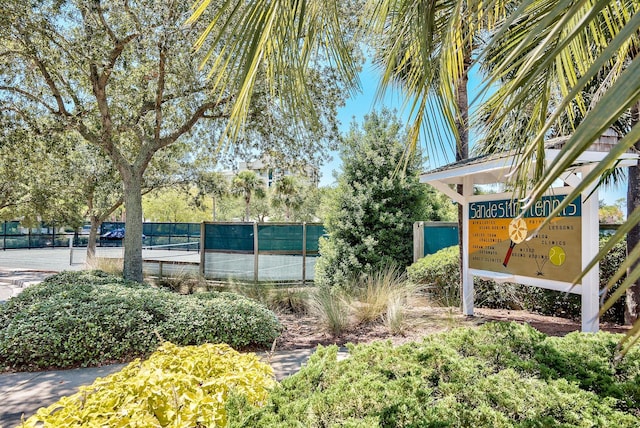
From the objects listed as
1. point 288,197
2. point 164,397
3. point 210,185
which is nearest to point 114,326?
point 164,397

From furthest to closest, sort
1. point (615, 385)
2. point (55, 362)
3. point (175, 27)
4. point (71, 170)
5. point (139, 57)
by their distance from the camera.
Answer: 1. point (71, 170)
2. point (139, 57)
3. point (175, 27)
4. point (55, 362)
5. point (615, 385)

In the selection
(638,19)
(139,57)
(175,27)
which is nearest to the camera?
(638,19)

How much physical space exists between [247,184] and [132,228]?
25117 millimetres

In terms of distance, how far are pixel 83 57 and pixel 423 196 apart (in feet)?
25.5

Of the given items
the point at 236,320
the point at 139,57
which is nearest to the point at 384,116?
the point at 139,57

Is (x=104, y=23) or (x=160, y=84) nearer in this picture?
(x=104, y=23)

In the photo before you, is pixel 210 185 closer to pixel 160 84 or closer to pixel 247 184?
pixel 160 84

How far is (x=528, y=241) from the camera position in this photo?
560 centimetres

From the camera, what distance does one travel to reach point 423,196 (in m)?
9.71

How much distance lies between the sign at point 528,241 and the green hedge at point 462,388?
5.52ft

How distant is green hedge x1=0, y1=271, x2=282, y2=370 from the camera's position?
4746 mm

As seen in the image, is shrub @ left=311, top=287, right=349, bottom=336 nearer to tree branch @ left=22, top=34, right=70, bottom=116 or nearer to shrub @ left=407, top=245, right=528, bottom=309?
shrub @ left=407, top=245, right=528, bottom=309

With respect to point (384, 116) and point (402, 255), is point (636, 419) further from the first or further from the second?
point (384, 116)

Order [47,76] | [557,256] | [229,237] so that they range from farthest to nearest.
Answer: [229,237], [47,76], [557,256]
